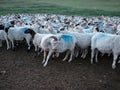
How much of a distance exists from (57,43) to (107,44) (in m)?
1.75

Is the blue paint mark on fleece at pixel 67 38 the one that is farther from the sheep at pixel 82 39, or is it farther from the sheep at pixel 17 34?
the sheep at pixel 17 34

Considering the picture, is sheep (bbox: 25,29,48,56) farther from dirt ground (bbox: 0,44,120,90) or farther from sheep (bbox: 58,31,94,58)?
sheep (bbox: 58,31,94,58)

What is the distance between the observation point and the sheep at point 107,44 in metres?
9.02

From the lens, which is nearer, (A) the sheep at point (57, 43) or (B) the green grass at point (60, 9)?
(A) the sheep at point (57, 43)

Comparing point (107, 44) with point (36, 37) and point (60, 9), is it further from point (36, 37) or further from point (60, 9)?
point (60, 9)

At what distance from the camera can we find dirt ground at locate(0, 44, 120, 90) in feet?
25.3

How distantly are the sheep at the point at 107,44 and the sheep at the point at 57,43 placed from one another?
79 centimetres

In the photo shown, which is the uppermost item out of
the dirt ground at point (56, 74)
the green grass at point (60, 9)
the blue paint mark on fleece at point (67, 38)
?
the blue paint mark on fleece at point (67, 38)

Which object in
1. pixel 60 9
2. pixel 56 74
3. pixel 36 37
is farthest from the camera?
pixel 60 9

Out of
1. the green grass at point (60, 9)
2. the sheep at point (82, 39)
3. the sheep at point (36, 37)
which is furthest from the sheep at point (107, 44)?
the green grass at point (60, 9)

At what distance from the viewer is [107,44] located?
30.1 feet

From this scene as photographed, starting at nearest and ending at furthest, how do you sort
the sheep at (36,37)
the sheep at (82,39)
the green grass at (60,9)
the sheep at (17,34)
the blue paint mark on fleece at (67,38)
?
the blue paint mark on fleece at (67,38)
the sheep at (82,39)
the sheep at (36,37)
the sheep at (17,34)
the green grass at (60,9)

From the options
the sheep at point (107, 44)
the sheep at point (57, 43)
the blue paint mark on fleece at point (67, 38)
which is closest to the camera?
→ the sheep at point (107, 44)

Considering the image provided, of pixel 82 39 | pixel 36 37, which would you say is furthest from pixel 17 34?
pixel 82 39
